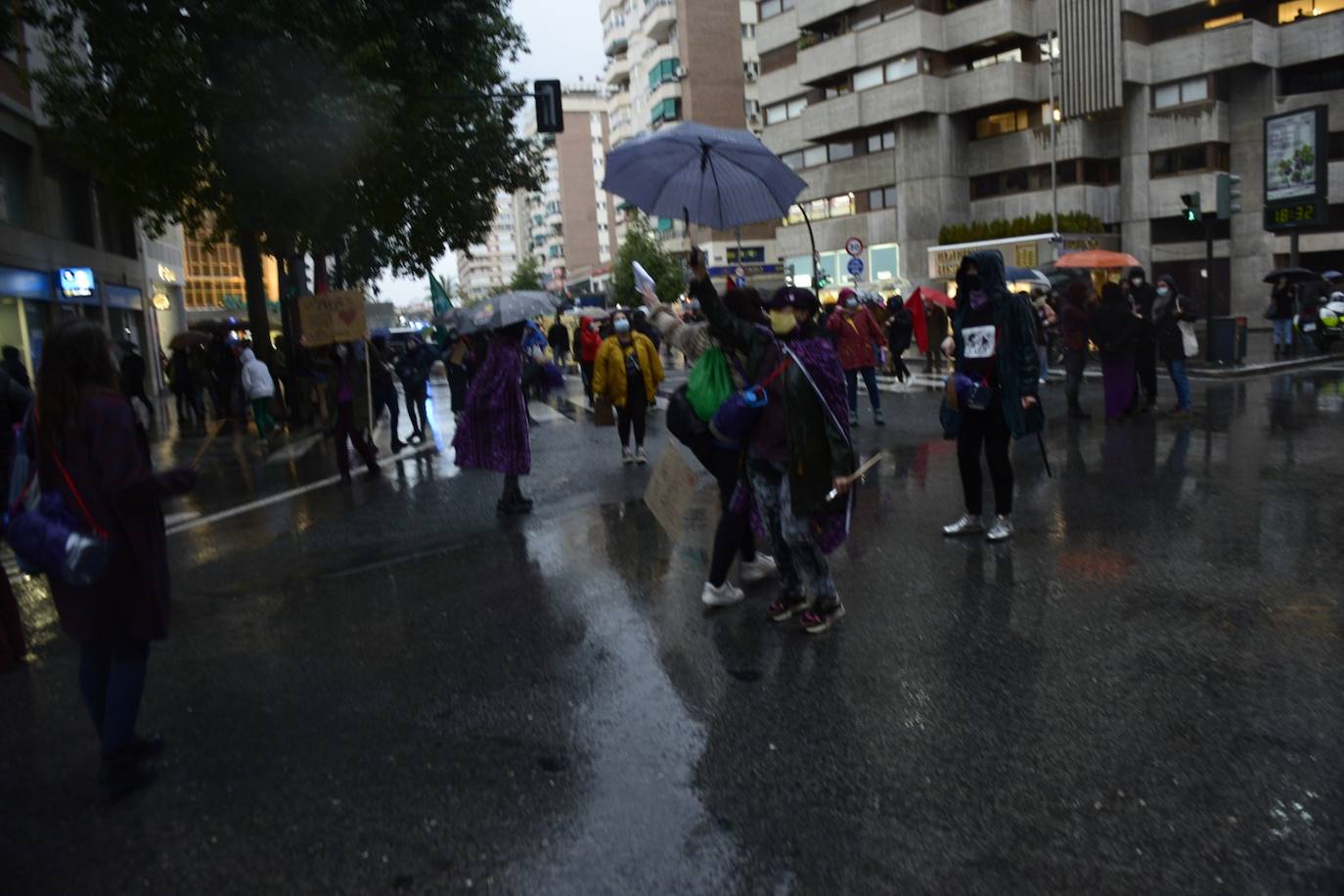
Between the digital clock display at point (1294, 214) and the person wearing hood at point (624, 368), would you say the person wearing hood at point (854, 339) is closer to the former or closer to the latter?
the person wearing hood at point (624, 368)

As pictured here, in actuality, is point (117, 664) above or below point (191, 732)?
above

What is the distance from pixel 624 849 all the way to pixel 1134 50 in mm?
43842

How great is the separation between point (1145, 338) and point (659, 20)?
211 feet

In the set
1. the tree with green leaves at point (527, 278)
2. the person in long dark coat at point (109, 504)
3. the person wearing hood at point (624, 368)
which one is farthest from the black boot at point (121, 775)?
the tree with green leaves at point (527, 278)

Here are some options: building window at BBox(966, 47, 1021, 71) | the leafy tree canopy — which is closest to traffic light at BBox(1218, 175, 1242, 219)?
the leafy tree canopy

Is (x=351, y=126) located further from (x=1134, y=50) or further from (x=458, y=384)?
(x=1134, y=50)

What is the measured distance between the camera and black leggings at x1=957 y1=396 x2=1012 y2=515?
6637 mm

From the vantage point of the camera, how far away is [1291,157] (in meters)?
22.9

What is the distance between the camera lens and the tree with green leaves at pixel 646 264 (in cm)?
6556

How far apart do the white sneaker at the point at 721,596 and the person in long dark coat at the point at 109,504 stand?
2.77m

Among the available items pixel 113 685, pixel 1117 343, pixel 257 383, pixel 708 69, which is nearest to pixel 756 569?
pixel 113 685

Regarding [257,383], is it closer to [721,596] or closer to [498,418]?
[498,418]

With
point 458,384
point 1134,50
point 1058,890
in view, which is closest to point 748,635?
point 1058,890

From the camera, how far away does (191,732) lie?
429 cm
